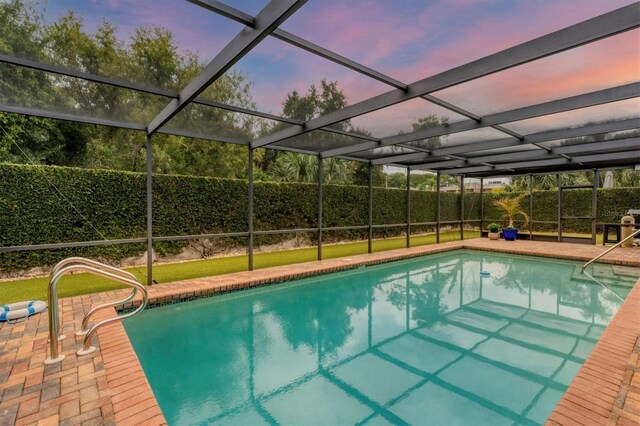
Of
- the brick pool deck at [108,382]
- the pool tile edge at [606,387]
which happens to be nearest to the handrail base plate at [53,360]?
the brick pool deck at [108,382]

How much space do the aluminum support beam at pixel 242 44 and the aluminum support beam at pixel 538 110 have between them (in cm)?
429

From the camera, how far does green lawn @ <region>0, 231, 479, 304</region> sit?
560 cm

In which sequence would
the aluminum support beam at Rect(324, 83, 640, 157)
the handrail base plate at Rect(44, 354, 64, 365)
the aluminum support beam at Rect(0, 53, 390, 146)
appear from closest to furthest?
the handrail base plate at Rect(44, 354, 64, 365), the aluminum support beam at Rect(0, 53, 390, 146), the aluminum support beam at Rect(324, 83, 640, 157)

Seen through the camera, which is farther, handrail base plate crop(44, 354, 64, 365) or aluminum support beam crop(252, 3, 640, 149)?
handrail base plate crop(44, 354, 64, 365)

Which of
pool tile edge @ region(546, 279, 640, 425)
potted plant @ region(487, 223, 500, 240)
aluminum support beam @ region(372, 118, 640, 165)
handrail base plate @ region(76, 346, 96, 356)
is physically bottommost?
handrail base plate @ region(76, 346, 96, 356)

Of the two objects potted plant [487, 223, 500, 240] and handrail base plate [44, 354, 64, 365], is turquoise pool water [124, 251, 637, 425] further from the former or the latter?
potted plant [487, 223, 500, 240]

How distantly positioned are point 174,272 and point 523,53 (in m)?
7.45

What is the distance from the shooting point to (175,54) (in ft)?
12.1

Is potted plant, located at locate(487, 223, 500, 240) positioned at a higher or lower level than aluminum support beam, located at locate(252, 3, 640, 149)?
lower

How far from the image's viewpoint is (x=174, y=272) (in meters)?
7.29

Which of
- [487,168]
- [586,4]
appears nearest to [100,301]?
[586,4]

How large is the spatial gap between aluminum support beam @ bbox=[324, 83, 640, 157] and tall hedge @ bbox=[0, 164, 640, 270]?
5254 mm

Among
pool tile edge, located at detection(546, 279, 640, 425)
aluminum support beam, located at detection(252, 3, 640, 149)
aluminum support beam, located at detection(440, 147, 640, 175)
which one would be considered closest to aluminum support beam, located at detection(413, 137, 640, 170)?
aluminum support beam, located at detection(440, 147, 640, 175)

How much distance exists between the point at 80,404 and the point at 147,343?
1.77 m
